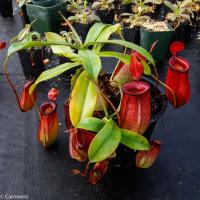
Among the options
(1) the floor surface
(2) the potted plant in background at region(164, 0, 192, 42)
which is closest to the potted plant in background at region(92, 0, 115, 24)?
(2) the potted plant in background at region(164, 0, 192, 42)

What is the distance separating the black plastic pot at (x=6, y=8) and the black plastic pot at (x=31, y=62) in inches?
44.9

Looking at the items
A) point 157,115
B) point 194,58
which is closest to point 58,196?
point 157,115

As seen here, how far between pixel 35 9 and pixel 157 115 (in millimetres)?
1437

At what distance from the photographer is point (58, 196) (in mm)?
1104

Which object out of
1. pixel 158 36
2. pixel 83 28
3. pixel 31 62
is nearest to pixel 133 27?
pixel 158 36

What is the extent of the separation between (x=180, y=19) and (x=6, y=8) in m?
1.52

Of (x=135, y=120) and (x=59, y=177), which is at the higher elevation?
(x=135, y=120)

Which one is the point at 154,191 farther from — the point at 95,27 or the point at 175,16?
the point at 175,16

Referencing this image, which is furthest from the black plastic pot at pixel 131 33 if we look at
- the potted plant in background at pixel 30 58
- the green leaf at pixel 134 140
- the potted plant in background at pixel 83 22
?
the green leaf at pixel 134 140

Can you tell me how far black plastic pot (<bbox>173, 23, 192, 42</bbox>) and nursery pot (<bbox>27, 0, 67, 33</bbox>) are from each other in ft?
2.83

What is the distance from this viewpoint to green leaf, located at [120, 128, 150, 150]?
0.96 metres

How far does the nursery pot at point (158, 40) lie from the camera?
1.87m

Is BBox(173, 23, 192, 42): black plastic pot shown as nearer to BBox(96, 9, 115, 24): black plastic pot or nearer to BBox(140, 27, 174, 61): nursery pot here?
Result: BBox(140, 27, 174, 61): nursery pot

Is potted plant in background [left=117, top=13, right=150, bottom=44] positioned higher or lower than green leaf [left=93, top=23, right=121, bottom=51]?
lower
